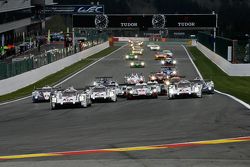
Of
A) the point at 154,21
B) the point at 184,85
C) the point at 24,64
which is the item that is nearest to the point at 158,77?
the point at 24,64

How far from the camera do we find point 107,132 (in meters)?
19.1

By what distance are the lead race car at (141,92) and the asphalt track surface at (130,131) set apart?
110 inches

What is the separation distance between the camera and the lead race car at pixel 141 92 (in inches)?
1394

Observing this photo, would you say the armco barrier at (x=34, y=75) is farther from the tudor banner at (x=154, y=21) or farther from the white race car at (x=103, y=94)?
the white race car at (x=103, y=94)

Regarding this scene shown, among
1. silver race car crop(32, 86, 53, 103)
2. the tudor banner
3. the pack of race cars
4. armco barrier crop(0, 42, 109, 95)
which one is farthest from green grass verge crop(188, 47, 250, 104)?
armco barrier crop(0, 42, 109, 95)

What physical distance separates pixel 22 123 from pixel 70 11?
3038 inches

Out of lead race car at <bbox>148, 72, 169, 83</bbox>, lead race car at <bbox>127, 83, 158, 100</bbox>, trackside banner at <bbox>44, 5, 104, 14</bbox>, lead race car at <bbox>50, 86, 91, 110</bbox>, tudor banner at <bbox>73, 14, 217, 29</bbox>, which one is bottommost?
lead race car at <bbox>148, 72, 169, 83</bbox>

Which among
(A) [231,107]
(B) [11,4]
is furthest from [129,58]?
(A) [231,107]

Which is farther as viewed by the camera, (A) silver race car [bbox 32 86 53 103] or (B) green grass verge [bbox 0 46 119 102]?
(B) green grass verge [bbox 0 46 119 102]

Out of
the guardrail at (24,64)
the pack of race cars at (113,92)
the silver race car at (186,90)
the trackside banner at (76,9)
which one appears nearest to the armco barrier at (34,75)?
the guardrail at (24,64)

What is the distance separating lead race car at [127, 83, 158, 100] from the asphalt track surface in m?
2.80

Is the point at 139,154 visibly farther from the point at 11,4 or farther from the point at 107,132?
the point at 11,4

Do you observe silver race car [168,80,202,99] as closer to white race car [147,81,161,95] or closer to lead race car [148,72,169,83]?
white race car [147,81,161,95]

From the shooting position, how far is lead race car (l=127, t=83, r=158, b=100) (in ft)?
116
